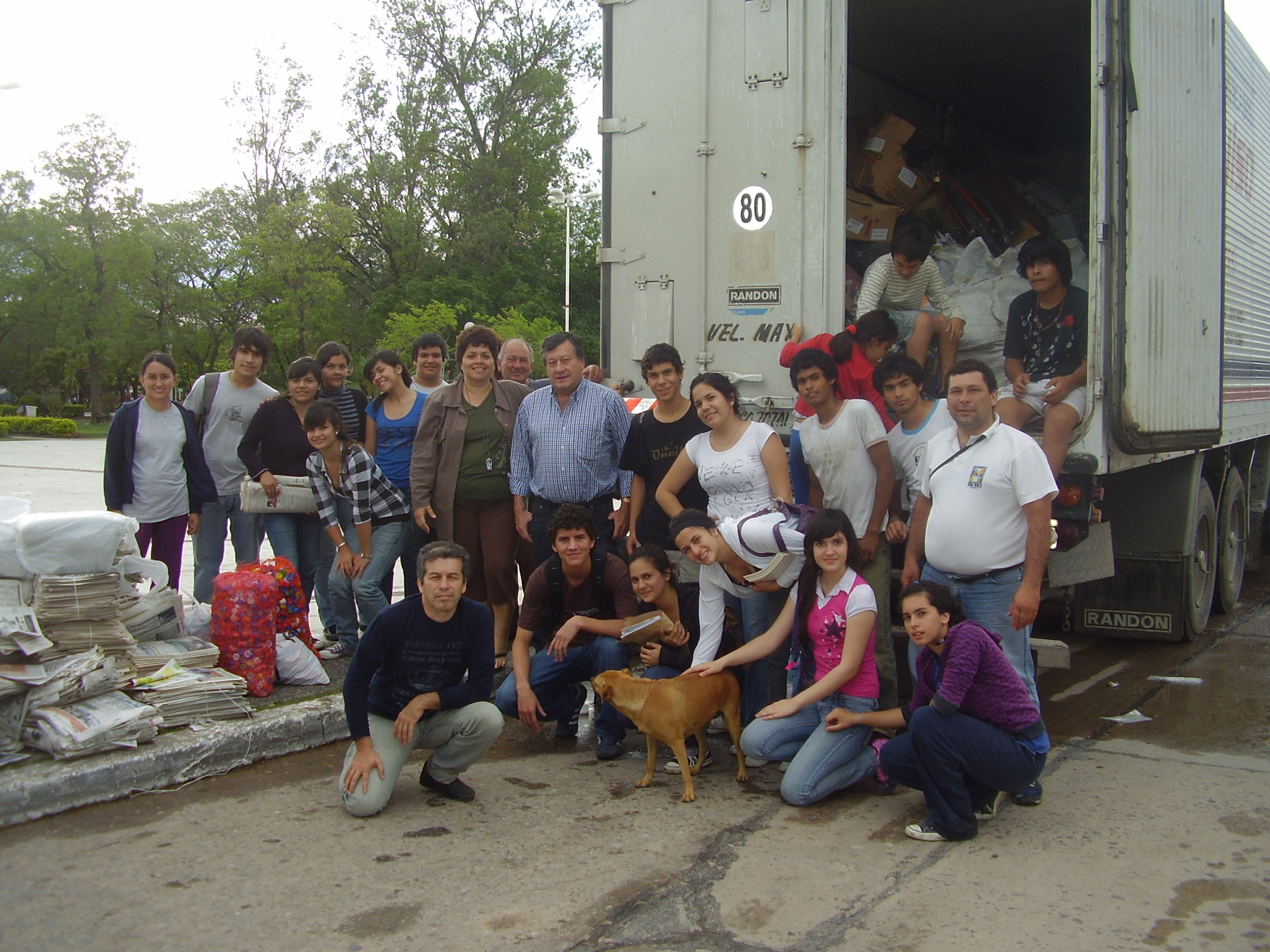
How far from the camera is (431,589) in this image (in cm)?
404

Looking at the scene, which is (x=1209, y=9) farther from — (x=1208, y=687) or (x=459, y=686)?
(x=459, y=686)

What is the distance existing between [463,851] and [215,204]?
44655 millimetres

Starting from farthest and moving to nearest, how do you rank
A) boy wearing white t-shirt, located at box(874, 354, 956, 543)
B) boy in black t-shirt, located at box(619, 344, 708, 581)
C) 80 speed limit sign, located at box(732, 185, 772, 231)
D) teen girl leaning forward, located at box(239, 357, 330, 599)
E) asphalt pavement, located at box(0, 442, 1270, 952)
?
1. teen girl leaning forward, located at box(239, 357, 330, 599)
2. 80 speed limit sign, located at box(732, 185, 772, 231)
3. boy in black t-shirt, located at box(619, 344, 708, 581)
4. boy wearing white t-shirt, located at box(874, 354, 956, 543)
5. asphalt pavement, located at box(0, 442, 1270, 952)

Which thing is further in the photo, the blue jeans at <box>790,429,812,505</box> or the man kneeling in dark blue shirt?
the blue jeans at <box>790,429,812,505</box>

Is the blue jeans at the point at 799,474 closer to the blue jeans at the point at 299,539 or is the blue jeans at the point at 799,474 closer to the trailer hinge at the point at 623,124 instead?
the trailer hinge at the point at 623,124

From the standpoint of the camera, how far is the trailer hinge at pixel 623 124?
5906mm

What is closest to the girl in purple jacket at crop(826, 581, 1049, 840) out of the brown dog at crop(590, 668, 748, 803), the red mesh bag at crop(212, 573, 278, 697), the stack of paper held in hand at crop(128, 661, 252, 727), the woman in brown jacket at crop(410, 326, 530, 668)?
the brown dog at crop(590, 668, 748, 803)

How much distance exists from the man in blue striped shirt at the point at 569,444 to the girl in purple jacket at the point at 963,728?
2036 millimetres

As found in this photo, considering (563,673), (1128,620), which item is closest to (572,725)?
(563,673)

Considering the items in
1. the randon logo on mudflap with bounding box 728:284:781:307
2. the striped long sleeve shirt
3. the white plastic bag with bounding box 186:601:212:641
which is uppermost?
the randon logo on mudflap with bounding box 728:284:781:307

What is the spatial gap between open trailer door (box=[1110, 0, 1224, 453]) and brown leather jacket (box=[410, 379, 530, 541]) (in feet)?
10.5

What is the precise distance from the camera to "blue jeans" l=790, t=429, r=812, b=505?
5.06m

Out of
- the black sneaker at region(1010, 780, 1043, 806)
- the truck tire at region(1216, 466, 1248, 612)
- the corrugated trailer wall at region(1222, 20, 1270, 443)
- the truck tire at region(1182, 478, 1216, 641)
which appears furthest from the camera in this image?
the truck tire at region(1216, 466, 1248, 612)

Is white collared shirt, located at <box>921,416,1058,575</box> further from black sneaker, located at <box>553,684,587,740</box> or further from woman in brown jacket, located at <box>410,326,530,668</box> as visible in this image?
woman in brown jacket, located at <box>410,326,530,668</box>
